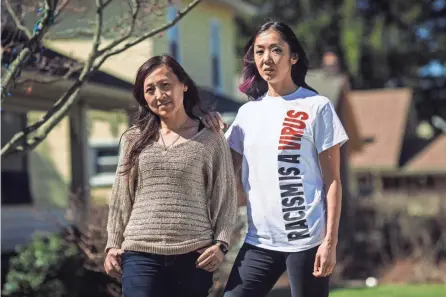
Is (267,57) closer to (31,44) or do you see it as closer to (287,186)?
(287,186)

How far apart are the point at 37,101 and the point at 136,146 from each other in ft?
26.4

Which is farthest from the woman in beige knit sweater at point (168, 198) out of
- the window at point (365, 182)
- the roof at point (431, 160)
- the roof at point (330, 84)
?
the window at point (365, 182)

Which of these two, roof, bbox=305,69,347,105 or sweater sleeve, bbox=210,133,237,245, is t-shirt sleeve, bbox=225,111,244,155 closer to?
sweater sleeve, bbox=210,133,237,245

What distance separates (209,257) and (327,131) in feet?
2.68

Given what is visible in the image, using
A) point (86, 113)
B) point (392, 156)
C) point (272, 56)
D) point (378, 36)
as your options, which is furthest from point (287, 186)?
point (378, 36)

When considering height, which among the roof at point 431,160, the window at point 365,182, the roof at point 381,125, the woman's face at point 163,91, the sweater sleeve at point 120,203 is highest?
the woman's face at point 163,91

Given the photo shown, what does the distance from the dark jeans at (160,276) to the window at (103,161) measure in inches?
530

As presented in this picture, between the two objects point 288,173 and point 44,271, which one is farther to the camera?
point 44,271

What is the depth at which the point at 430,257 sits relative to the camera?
18.3m

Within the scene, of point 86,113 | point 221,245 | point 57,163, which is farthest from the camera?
point 57,163

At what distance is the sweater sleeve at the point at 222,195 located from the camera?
12.9 feet

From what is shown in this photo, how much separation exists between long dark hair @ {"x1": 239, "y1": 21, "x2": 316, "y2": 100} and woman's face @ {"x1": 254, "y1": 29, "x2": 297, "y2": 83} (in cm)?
6

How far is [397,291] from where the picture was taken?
15.2 m

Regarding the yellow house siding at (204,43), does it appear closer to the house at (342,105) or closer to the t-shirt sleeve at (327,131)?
the house at (342,105)
